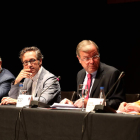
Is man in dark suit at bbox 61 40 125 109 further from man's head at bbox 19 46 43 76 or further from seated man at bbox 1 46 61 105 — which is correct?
man's head at bbox 19 46 43 76

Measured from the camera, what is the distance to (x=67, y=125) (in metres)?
1.84

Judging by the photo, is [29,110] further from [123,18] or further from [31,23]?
[31,23]

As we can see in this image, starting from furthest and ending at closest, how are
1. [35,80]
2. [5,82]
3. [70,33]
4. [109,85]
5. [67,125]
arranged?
1. [70,33]
2. [5,82]
3. [35,80]
4. [109,85]
5. [67,125]

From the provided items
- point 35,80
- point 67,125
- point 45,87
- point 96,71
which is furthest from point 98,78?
point 67,125

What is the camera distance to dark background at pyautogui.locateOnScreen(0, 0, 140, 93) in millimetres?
4605

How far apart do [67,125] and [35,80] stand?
4.66ft

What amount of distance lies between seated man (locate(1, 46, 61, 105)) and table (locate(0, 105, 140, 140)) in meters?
0.78

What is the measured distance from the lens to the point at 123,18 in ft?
15.0

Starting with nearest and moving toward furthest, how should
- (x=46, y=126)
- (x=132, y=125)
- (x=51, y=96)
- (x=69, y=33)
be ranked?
1. (x=132, y=125)
2. (x=46, y=126)
3. (x=51, y=96)
4. (x=69, y=33)

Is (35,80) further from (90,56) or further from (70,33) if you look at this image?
(70,33)

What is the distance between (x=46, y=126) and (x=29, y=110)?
0.67ft

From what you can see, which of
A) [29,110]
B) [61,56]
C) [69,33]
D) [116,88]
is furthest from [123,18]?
Result: [29,110]

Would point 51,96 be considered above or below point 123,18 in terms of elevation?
Result: below

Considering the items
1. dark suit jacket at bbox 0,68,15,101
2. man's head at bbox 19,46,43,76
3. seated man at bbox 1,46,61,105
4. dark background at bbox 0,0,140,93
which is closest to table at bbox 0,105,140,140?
seated man at bbox 1,46,61,105
